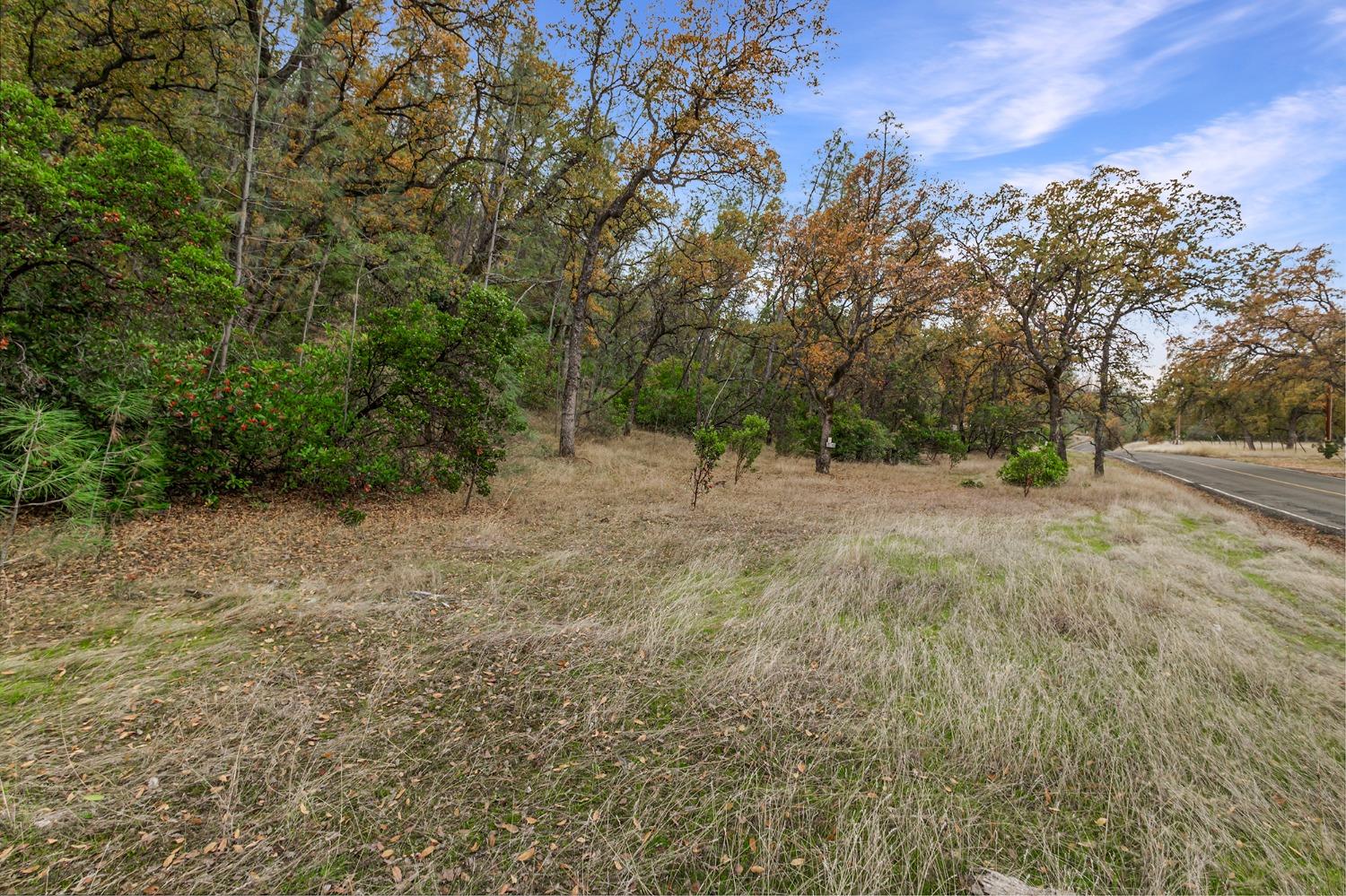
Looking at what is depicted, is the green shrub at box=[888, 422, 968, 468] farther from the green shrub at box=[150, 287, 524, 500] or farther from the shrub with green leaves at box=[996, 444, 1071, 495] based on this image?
the green shrub at box=[150, 287, 524, 500]

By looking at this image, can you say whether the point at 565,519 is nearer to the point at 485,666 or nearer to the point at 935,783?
the point at 485,666

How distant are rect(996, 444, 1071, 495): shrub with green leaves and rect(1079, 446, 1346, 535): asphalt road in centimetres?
408

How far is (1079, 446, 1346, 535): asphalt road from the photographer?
10945mm

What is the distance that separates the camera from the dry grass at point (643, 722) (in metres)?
2.04

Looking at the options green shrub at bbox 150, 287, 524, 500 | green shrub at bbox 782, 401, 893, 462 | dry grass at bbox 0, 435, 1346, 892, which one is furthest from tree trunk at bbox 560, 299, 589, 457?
green shrub at bbox 782, 401, 893, 462

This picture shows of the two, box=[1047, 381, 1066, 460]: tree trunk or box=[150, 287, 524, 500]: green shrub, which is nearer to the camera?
box=[150, 287, 524, 500]: green shrub

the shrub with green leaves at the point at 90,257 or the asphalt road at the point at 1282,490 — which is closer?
the shrub with green leaves at the point at 90,257

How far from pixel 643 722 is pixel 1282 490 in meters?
23.1

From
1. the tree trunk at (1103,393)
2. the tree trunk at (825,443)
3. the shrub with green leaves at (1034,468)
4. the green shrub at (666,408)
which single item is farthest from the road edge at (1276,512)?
the green shrub at (666,408)

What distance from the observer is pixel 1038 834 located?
88.2 inches

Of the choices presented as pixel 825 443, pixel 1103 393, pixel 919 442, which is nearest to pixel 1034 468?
pixel 825 443

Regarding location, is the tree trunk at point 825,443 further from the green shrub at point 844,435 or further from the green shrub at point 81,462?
the green shrub at point 81,462

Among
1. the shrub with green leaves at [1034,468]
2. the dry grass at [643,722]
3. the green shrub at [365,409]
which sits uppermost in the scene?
the green shrub at [365,409]

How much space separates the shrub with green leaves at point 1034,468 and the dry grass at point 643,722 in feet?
24.1
